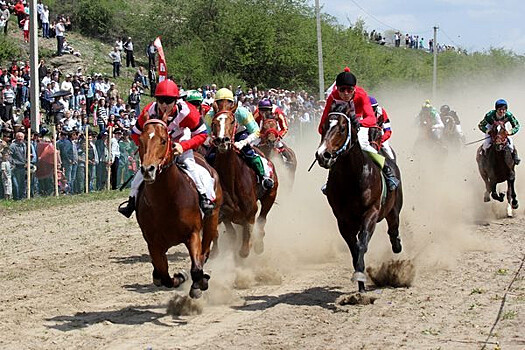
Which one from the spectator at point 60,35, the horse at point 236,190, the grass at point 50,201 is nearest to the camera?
the horse at point 236,190

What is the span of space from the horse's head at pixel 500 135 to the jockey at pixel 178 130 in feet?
31.6

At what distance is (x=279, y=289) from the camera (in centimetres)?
1102

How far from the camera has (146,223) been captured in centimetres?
911

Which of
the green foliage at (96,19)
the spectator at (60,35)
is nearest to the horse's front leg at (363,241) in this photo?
the spectator at (60,35)

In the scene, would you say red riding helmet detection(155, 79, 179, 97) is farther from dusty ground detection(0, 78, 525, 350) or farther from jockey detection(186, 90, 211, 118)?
jockey detection(186, 90, 211, 118)

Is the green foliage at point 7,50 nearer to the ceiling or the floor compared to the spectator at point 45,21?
nearer to the floor

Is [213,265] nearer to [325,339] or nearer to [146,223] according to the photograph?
[146,223]

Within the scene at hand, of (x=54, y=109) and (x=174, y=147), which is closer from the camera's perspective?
(x=174, y=147)

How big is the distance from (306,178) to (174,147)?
14237 millimetres

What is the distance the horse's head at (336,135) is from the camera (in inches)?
384

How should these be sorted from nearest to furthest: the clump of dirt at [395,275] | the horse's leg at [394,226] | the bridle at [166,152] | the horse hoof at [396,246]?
the bridle at [166,152] → the clump of dirt at [395,275] → the horse's leg at [394,226] → the horse hoof at [396,246]

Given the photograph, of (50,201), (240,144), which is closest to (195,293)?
(240,144)

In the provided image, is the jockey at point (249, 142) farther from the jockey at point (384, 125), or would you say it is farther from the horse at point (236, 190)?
the jockey at point (384, 125)

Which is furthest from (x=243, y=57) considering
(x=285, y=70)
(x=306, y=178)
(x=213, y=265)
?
(x=213, y=265)
